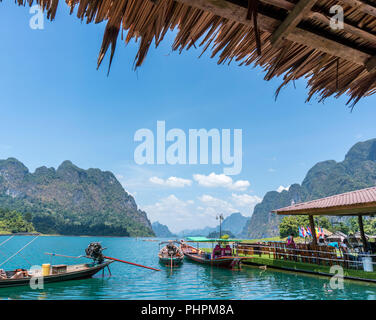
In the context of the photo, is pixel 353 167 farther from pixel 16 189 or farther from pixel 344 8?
pixel 16 189

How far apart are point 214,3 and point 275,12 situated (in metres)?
0.40

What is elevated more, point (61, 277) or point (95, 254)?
point (95, 254)

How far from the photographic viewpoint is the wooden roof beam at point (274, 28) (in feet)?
4.25

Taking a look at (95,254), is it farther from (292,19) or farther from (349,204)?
(292,19)

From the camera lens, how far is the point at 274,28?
4.83 ft

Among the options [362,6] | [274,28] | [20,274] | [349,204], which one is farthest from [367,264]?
[20,274]

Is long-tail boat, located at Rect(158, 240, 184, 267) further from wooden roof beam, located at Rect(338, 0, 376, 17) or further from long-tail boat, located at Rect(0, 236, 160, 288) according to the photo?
wooden roof beam, located at Rect(338, 0, 376, 17)

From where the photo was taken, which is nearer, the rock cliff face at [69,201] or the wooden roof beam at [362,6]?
the wooden roof beam at [362,6]

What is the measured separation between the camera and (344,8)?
141cm

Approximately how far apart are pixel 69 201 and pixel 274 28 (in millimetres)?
182446

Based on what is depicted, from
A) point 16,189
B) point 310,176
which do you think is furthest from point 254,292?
point 310,176

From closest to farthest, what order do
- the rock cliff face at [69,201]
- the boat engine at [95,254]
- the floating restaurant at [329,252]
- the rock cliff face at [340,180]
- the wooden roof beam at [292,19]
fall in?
1. the wooden roof beam at [292,19]
2. the floating restaurant at [329,252]
3. the boat engine at [95,254]
4. the rock cliff face at [69,201]
5. the rock cliff face at [340,180]

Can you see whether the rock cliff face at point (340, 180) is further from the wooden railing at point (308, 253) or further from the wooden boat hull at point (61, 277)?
the wooden boat hull at point (61, 277)

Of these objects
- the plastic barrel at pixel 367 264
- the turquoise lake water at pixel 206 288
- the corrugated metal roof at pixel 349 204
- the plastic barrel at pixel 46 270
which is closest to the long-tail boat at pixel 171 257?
the turquoise lake water at pixel 206 288
